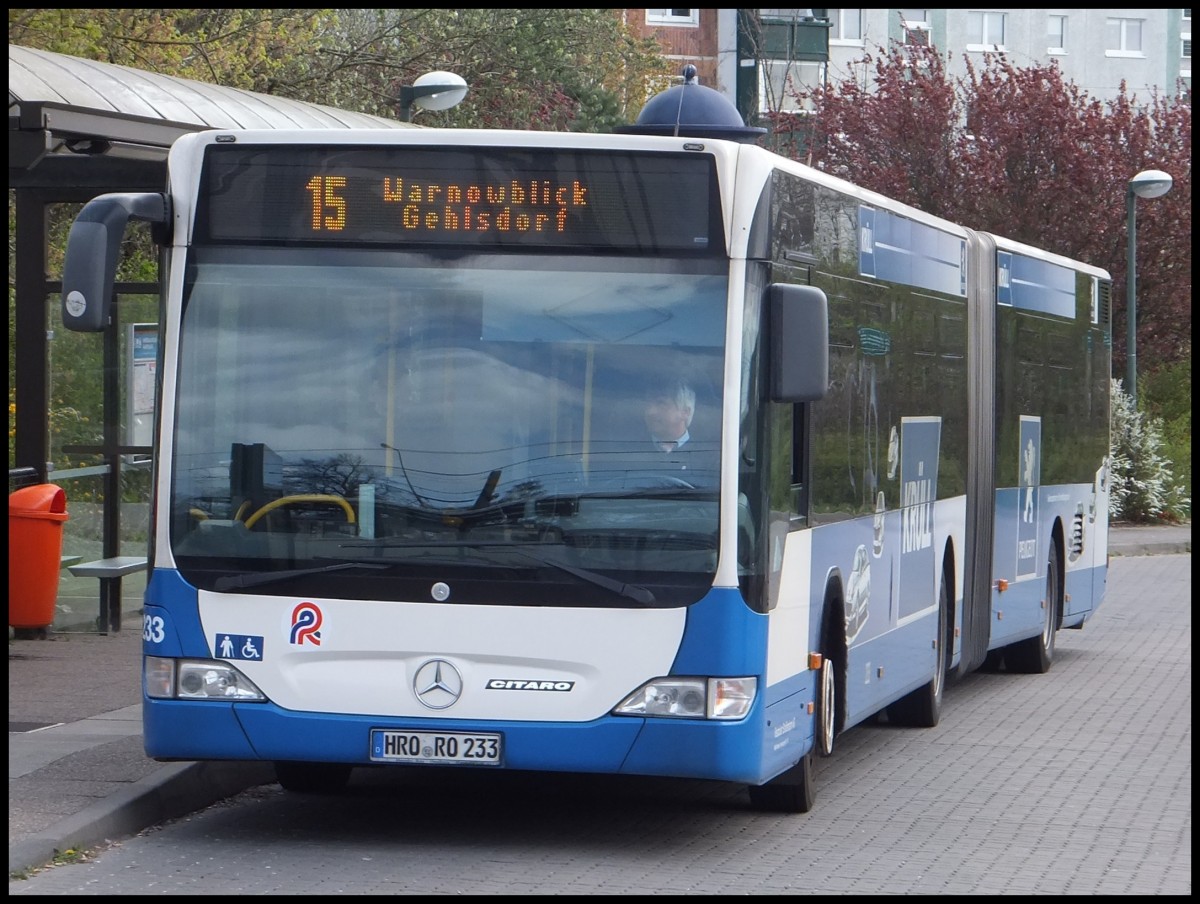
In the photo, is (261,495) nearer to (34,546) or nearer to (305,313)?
(305,313)

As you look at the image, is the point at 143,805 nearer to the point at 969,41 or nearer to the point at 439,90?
the point at 439,90

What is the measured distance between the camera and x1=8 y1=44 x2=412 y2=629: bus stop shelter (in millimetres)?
13938

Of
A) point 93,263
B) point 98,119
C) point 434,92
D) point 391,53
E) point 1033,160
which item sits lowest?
point 93,263

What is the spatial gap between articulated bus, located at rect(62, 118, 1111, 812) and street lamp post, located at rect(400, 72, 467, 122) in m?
11.0

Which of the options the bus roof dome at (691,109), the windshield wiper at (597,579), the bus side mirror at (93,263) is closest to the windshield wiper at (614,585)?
the windshield wiper at (597,579)

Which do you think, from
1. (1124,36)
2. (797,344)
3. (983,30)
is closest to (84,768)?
(797,344)

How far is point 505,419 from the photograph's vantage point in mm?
8141

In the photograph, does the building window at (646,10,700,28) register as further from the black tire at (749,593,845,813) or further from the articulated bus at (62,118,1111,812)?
the articulated bus at (62,118,1111,812)

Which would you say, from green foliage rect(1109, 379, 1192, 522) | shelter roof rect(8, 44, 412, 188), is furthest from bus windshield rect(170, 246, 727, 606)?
green foliage rect(1109, 379, 1192, 522)

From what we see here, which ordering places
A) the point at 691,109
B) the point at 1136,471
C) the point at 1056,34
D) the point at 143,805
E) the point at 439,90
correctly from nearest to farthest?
the point at 143,805 → the point at 691,109 → the point at 439,90 → the point at 1136,471 → the point at 1056,34

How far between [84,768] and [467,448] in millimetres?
2505

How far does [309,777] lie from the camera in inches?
381

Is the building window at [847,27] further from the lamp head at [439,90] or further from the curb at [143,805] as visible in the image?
the curb at [143,805]

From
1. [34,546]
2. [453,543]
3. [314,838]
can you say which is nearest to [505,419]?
[453,543]
